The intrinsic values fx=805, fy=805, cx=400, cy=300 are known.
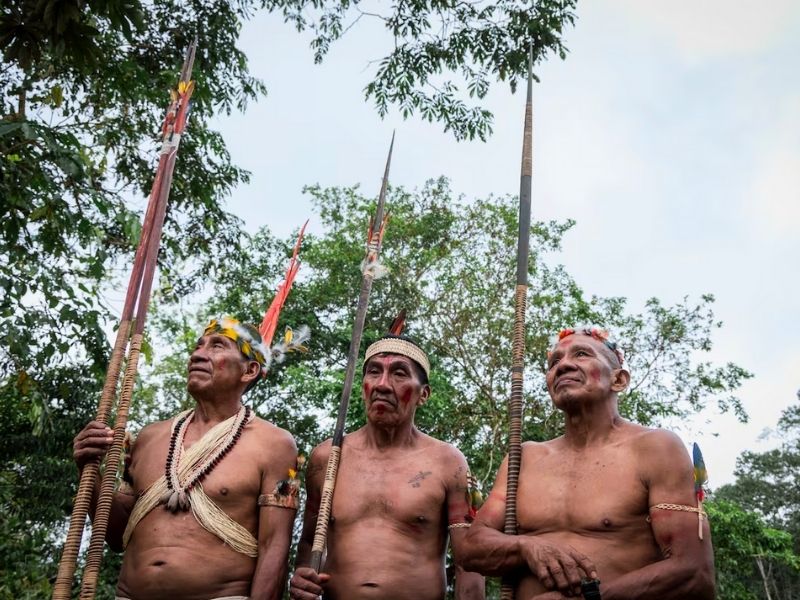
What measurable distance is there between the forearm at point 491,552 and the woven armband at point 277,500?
38.0 inches

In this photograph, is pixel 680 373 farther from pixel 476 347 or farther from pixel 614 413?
pixel 614 413

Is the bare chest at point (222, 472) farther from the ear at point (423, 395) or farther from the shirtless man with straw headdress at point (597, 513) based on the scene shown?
the shirtless man with straw headdress at point (597, 513)

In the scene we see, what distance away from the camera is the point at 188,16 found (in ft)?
25.9

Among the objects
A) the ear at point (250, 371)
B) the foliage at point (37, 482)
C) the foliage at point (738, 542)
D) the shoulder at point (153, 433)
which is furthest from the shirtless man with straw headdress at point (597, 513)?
the foliage at point (738, 542)

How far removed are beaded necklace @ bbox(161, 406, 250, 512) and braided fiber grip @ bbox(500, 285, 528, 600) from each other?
1.36 metres

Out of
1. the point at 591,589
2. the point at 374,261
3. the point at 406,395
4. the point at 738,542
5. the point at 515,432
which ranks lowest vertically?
the point at 591,589

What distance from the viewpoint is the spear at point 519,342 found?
3.12 metres

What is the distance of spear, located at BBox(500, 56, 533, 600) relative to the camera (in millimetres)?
3123

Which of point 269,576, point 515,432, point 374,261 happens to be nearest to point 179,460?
point 269,576

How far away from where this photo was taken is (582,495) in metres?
2.97

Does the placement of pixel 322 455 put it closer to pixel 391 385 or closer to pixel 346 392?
pixel 346 392

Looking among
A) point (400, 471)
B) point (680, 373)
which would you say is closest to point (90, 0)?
point (400, 471)

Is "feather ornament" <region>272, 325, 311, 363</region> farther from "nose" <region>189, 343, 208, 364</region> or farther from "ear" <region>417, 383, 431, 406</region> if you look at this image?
"ear" <region>417, 383, 431, 406</region>

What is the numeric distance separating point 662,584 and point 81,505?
240cm
